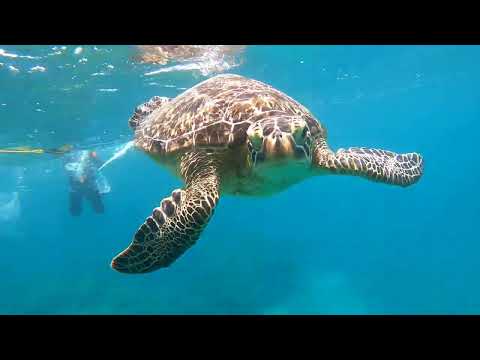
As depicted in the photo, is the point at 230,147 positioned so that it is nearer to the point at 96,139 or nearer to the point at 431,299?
the point at 431,299

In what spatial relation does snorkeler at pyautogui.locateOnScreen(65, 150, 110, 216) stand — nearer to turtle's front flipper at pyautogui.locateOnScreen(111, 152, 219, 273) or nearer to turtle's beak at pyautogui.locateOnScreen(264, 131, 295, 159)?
turtle's front flipper at pyautogui.locateOnScreen(111, 152, 219, 273)

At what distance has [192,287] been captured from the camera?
55.8 feet

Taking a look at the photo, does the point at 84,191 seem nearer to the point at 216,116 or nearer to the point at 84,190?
the point at 84,190

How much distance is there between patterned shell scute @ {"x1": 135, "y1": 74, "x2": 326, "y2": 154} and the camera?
4383 millimetres

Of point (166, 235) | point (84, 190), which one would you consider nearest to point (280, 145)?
point (166, 235)

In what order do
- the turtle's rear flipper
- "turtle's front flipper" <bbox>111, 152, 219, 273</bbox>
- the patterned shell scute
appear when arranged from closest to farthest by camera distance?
"turtle's front flipper" <bbox>111, 152, 219, 273</bbox> < the patterned shell scute < the turtle's rear flipper

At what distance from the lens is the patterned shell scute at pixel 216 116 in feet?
14.4

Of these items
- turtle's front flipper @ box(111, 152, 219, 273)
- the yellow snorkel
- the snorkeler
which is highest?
the yellow snorkel

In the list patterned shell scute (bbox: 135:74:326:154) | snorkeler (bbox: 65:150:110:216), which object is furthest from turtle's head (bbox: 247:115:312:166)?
snorkeler (bbox: 65:150:110:216)

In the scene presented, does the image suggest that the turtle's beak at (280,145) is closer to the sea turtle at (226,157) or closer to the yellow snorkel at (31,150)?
the sea turtle at (226,157)

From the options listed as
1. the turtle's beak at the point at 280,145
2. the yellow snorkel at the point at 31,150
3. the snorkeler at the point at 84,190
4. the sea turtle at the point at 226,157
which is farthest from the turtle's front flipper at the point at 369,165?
the yellow snorkel at the point at 31,150

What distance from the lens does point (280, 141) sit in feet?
11.6

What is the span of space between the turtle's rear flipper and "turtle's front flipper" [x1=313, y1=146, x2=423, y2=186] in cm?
409
